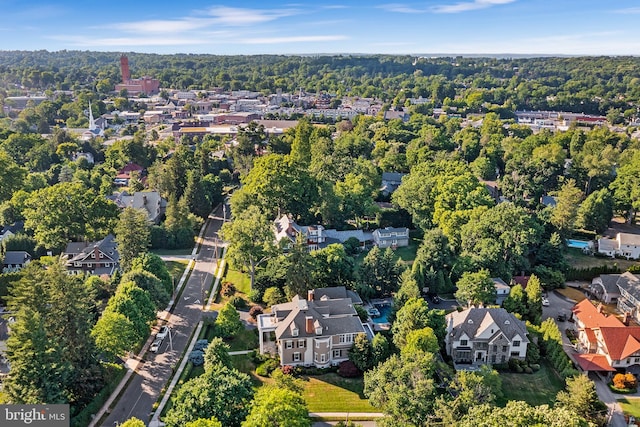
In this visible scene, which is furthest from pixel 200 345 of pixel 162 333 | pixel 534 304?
pixel 534 304

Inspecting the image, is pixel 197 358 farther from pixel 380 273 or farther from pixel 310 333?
pixel 380 273

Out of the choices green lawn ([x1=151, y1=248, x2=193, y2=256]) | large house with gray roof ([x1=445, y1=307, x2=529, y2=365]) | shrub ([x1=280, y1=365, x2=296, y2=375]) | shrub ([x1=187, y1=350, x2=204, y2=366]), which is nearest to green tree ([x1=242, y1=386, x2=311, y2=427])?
shrub ([x1=280, y1=365, x2=296, y2=375])

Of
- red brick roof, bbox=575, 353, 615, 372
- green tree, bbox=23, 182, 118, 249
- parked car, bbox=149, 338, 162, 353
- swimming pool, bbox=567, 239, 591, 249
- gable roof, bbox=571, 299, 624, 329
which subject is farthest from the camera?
swimming pool, bbox=567, 239, 591, 249

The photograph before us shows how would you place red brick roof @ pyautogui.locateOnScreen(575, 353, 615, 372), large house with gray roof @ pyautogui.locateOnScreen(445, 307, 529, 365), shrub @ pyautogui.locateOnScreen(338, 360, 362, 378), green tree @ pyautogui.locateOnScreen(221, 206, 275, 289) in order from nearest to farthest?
shrub @ pyautogui.locateOnScreen(338, 360, 362, 378)
red brick roof @ pyautogui.locateOnScreen(575, 353, 615, 372)
large house with gray roof @ pyautogui.locateOnScreen(445, 307, 529, 365)
green tree @ pyautogui.locateOnScreen(221, 206, 275, 289)

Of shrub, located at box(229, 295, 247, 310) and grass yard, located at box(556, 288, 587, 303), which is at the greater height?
shrub, located at box(229, 295, 247, 310)

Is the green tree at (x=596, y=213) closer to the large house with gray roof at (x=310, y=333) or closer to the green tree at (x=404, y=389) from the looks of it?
the large house with gray roof at (x=310, y=333)

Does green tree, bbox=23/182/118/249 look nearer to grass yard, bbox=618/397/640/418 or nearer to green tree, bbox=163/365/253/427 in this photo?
green tree, bbox=163/365/253/427

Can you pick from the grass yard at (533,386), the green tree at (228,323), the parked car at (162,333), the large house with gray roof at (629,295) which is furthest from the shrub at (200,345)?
the large house with gray roof at (629,295)

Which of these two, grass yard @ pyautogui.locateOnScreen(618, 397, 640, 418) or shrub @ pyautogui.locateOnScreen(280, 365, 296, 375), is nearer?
grass yard @ pyautogui.locateOnScreen(618, 397, 640, 418)
